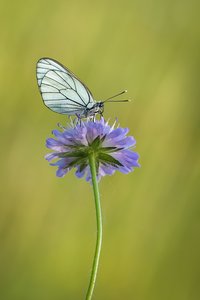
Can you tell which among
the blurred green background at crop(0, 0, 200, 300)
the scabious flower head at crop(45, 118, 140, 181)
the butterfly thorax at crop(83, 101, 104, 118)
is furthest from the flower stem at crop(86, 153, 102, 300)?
the blurred green background at crop(0, 0, 200, 300)

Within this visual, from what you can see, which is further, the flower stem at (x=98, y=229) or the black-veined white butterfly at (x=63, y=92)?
the black-veined white butterfly at (x=63, y=92)

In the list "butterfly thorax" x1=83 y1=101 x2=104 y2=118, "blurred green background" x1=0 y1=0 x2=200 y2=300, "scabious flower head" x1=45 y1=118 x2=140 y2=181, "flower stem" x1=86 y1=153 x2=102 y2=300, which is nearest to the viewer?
"flower stem" x1=86 y1=153 x2=102 y2=300

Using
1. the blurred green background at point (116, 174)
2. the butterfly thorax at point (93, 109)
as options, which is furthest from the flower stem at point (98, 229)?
the blurred green background at point (116, 174)

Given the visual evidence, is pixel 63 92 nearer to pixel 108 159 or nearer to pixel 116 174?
pixel 108 159

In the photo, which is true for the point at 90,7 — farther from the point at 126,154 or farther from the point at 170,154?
the point at 126,154

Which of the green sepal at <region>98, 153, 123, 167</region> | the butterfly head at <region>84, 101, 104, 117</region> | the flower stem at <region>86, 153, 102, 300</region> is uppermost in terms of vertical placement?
the butterfly head at <region>84, 101, 104, 117</region>

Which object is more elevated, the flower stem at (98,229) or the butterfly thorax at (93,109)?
the butterfly thorax at (93,109)


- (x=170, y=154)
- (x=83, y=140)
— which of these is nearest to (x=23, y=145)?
(x=170, y=154)

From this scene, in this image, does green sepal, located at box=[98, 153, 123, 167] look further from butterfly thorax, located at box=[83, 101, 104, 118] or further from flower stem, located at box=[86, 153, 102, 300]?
butterfly thorax, located at box=[83, 101, 104, 118]

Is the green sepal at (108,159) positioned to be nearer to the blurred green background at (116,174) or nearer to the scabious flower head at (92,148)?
the scabious flower head at (92,148)
